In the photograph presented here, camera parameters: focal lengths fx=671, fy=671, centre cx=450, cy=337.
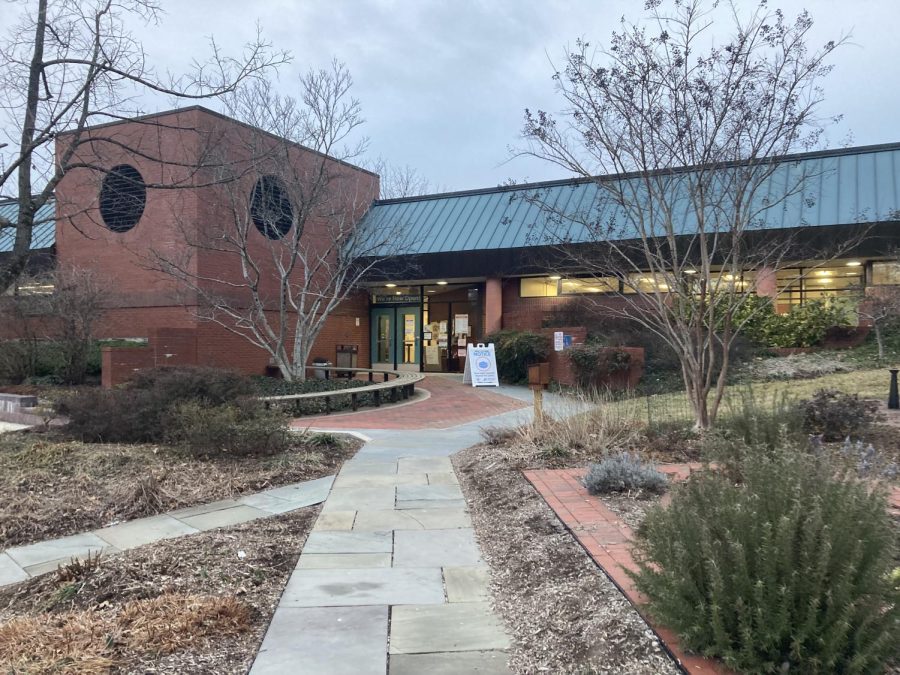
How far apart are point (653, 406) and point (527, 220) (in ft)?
36.6

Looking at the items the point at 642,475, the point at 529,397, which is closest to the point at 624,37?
the point at 642,475

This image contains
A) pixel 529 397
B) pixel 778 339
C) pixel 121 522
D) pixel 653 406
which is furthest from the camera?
pixel 778 339

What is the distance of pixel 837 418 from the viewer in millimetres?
7641

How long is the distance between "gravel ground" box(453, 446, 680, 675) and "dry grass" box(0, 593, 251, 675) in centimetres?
153

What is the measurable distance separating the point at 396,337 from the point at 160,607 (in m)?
21.5

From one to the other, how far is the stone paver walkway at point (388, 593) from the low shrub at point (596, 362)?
10.5 meters

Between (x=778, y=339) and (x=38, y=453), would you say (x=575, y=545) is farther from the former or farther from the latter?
(x=778, y=339)

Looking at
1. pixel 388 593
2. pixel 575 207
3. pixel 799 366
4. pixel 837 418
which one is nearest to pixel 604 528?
pixel 388 593

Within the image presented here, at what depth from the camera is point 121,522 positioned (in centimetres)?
561

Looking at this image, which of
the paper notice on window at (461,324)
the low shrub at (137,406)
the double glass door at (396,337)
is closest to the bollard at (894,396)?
the low shrub at (137,406)

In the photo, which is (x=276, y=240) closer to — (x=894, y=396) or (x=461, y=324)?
(x=461, y=324)

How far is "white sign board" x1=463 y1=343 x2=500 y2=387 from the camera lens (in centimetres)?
1877

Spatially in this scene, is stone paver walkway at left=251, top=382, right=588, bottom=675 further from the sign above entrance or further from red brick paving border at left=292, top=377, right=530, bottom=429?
the sign above entrance

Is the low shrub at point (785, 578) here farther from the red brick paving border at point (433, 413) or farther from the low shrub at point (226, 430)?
the red brick paving border at point (433, 413)
